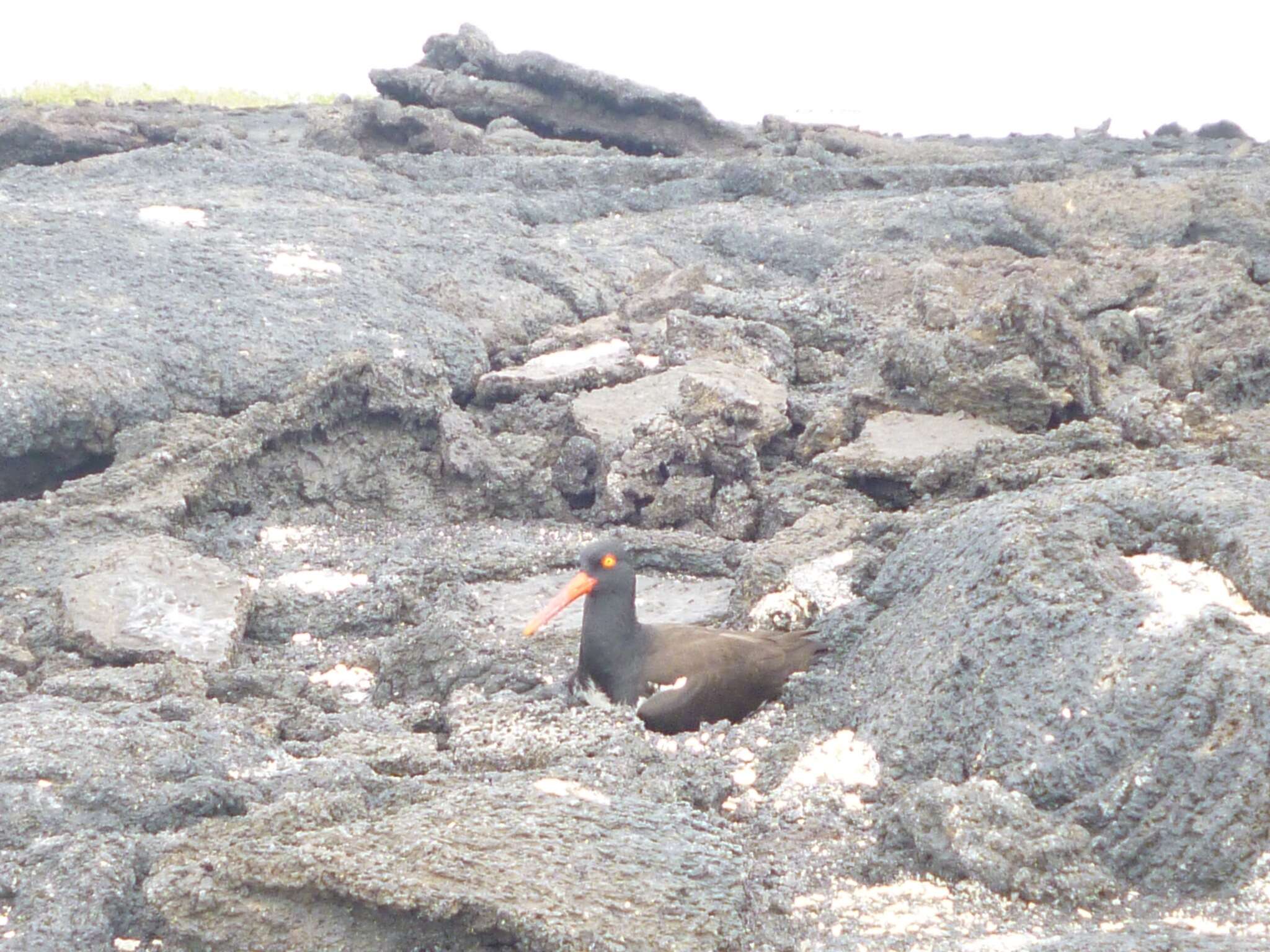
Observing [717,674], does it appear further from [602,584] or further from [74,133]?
[74,133]

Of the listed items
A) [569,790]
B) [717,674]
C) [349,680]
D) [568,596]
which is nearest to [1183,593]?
[717,674]

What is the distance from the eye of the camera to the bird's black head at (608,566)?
220 inches

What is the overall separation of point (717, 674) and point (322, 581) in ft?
7.00

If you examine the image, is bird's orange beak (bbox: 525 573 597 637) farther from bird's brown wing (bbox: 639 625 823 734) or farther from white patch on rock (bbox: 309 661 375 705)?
white patch on rock (bbox: 309 661 375 705)

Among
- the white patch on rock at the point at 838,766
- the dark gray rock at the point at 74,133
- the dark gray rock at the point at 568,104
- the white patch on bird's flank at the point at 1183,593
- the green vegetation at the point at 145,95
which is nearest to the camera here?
the white patch on bird's flank at the point at 1183,593

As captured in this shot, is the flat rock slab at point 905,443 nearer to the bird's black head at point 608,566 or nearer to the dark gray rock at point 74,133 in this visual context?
the bird's black head at point 608,566

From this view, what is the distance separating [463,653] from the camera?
542 cm

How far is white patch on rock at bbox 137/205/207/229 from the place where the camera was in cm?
870

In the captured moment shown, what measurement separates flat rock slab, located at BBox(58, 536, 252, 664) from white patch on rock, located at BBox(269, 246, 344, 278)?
2621 mm

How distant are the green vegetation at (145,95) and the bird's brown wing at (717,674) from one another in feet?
51.0

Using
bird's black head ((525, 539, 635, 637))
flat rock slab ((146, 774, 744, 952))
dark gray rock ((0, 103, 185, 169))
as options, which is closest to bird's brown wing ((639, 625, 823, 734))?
bird's black head ((525, 539, 635, 637))

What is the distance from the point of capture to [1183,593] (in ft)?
13.2

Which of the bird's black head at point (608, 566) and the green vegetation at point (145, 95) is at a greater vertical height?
Result: the green vegetation at point (145, 95)

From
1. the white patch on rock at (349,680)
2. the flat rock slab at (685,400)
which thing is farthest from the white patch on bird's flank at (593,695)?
the flat rock slab at (685,400)
